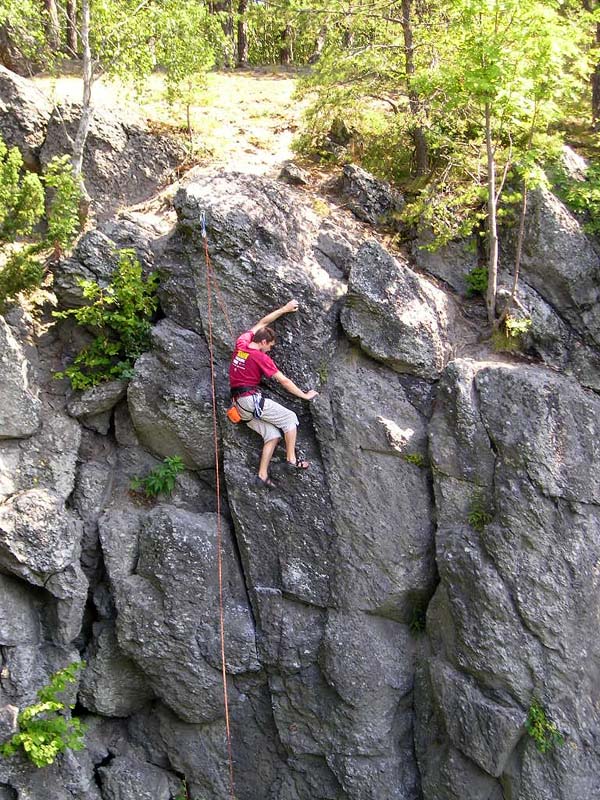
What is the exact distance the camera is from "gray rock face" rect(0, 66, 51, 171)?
366 inches

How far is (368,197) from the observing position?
31.2 ft

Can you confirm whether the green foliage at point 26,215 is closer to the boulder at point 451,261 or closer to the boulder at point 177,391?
the boulder at point 177,391

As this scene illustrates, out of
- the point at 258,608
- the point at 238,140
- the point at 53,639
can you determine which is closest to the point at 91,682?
the point at 53,639

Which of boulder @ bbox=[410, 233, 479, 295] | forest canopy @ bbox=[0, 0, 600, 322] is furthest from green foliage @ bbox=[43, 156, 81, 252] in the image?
boulder @ bbox=[410, 233, 479, 295]

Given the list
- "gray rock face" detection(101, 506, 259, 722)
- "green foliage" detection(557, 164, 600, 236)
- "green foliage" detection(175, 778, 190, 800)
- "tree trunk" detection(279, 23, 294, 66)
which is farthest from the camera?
"tree trunk" detection(279, 23, 294, 66)

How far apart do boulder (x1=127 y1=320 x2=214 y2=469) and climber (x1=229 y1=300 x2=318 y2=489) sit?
0.75m

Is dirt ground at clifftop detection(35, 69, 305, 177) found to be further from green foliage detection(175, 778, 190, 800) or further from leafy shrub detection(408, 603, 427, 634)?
green foliage detection(175, 778, 190, 800)

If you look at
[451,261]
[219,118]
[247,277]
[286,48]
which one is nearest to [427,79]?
[451,261]

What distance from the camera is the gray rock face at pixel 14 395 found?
765 cm

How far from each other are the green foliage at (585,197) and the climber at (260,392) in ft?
13.5

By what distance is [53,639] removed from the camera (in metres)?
7.76

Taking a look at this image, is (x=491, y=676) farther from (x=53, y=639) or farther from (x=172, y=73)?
(x=172, y=73)

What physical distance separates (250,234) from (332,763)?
6.73 m

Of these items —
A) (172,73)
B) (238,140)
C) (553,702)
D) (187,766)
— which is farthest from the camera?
(238,140)
